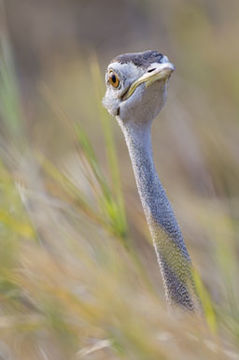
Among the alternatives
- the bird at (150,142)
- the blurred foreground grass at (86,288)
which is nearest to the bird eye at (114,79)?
the bird at (150,142)

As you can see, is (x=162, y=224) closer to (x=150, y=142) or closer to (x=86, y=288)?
(x=150, y=142)

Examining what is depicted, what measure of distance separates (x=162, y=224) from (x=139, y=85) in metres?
0.22

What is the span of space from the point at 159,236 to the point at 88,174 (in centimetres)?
14

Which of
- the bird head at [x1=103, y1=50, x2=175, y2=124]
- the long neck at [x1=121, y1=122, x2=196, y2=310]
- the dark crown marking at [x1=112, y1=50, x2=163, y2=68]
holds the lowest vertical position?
the long neck at [x1=121, y1=122, x2=196, y2=310]

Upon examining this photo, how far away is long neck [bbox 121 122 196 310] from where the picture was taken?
50.9 inches

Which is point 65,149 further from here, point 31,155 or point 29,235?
point 29,235

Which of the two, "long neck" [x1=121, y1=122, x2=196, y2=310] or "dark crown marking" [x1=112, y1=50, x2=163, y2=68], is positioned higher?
"dark crown marking" [x1=112, y1=50, x2=163, y2=68]

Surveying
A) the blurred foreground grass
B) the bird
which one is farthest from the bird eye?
the blurred foreground grass

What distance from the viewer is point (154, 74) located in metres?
1.39

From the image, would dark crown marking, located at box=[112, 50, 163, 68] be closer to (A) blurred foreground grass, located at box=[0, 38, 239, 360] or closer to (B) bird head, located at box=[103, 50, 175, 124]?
(B) bird head, located at box=[103, 50, 175, 124]

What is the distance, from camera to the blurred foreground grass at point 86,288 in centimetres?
97

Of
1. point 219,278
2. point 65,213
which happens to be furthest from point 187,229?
point 65,213

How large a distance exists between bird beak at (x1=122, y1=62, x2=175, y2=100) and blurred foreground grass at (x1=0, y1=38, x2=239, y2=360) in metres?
0.09

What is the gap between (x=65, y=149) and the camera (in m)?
3.22
